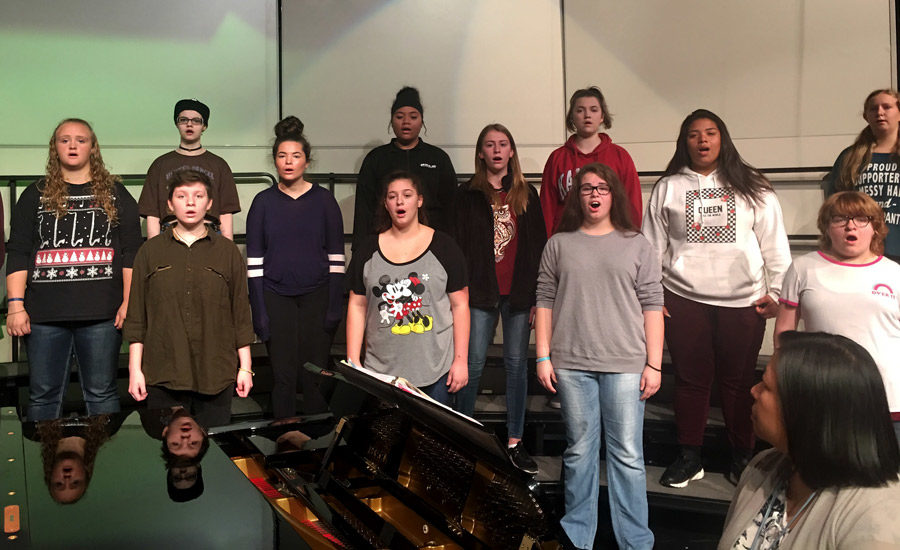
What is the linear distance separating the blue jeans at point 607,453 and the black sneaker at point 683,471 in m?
0.50

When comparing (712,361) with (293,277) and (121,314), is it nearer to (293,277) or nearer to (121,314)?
(293,277)

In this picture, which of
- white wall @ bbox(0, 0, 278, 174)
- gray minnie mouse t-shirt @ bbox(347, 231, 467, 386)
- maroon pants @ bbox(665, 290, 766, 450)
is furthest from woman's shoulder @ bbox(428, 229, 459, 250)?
white wall @ bbox(0, 0, 278, 174)

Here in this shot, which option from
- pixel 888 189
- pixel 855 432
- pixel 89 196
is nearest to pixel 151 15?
pixel 89 196

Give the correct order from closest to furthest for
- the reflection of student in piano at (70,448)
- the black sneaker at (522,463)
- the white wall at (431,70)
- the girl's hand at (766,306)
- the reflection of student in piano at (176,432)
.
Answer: the black sneaker at (522,463) → the reflection of student in piano at (70,448) → the reflection of student in piano at (176,432) → the girl's hand at (766,306) → the white wall at (431,70)

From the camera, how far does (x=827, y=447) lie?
133 cm

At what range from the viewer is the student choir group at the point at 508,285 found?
289cm

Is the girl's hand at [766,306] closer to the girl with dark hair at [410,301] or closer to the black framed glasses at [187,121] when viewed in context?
the girl with dark hair at [410,301]

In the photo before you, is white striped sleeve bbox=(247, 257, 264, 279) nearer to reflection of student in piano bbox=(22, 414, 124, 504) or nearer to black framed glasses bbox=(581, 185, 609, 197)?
reflection of student in piano bbox=(22, 414, 124, 504)

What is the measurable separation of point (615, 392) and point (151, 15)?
3930 mm

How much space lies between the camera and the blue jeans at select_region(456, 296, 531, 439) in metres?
3.59

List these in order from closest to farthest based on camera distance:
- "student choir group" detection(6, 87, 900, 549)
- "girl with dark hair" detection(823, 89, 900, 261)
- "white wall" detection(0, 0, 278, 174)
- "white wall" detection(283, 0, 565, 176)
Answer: "student choir group" detection(6, 87, 900, 549), "girl with dark hair" detection(823, 89, 900, 261), "white wall" detection(0, 0, 278, 174), "white wall" detection(283, 0, 565, 176)

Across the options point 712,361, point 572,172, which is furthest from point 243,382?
point 712,361

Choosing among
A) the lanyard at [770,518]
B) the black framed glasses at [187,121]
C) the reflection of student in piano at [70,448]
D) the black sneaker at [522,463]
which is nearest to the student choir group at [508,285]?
the reflection of student in piano at [70,448]

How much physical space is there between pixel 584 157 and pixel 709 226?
72 cm
